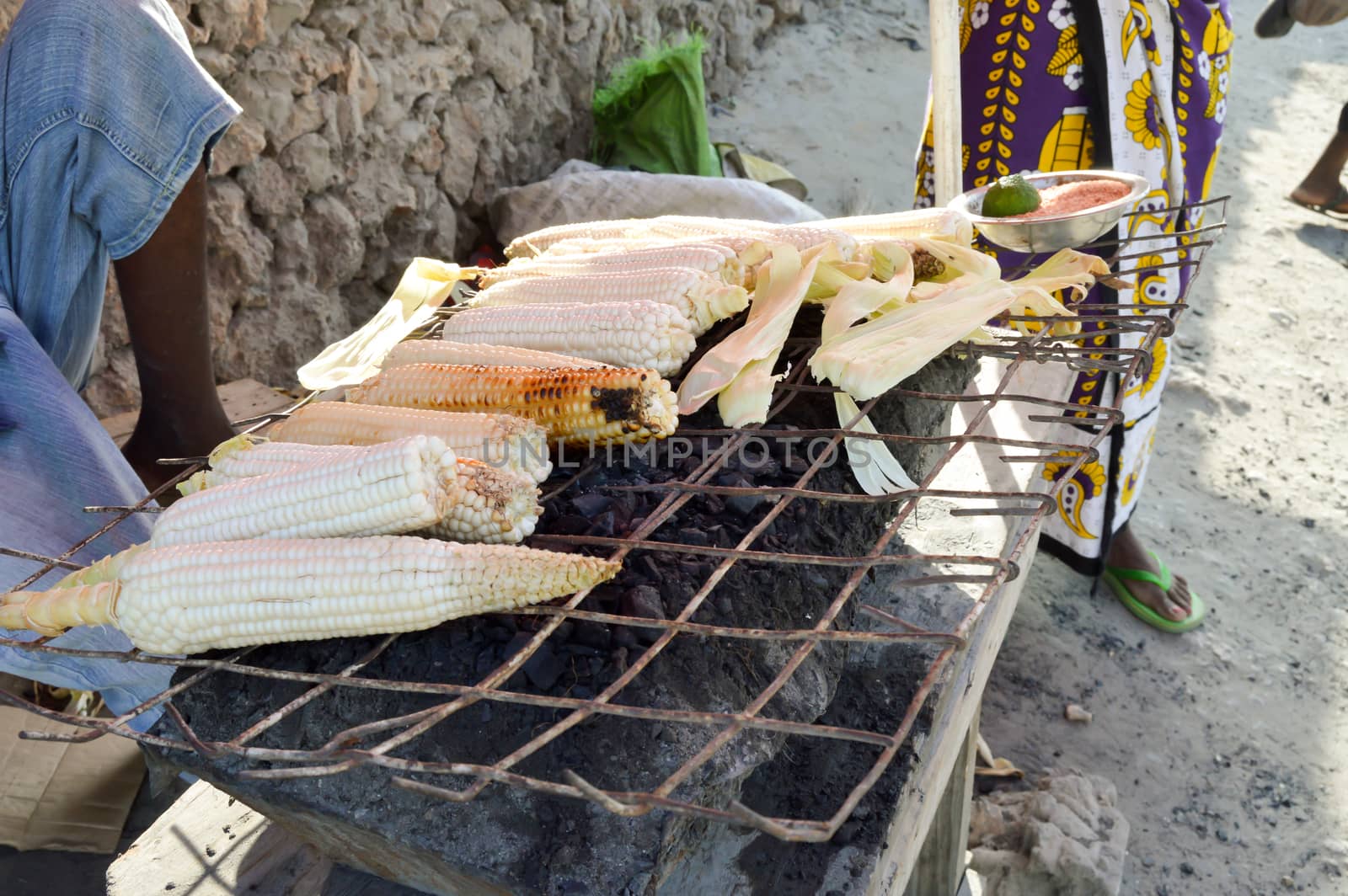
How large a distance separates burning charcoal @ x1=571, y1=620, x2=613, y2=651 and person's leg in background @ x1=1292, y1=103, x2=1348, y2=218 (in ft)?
26.1

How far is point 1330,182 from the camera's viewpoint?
7250mm

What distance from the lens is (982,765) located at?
10.7 ft

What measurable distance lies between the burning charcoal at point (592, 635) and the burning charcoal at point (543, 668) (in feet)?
0.16

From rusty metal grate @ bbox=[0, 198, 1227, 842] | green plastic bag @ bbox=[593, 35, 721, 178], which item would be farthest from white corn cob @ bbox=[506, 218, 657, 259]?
green plastic bag @ bbox=[593, 35, 721, 178]

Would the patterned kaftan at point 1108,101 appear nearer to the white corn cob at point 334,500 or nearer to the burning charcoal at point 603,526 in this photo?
the burning charcoal at point 603,526

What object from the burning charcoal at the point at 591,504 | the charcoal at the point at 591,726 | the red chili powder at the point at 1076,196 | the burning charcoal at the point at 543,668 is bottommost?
the charcoal at the point at 591,726

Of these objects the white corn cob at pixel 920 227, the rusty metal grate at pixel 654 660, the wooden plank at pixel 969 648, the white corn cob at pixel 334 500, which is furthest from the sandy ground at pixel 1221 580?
the white corn cob at pixel 334 500

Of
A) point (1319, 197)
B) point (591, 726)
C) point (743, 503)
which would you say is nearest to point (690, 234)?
point (743, 503)

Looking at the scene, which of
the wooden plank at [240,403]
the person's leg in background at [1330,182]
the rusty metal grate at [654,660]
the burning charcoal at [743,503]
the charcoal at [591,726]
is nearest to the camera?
the rusty metal grate at [654,660]

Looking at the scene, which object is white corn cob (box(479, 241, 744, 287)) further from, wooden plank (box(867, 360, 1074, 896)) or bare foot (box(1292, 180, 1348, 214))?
bare foot (box(1292, 180, 1348, 214))

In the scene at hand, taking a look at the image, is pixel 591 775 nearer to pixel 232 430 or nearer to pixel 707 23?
pixel 232 430

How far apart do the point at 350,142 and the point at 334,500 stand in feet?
10.3

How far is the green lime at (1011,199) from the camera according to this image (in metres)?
→ 2.32

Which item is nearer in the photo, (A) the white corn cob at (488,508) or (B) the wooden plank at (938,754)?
(A) the white corn cob at (488,508)
